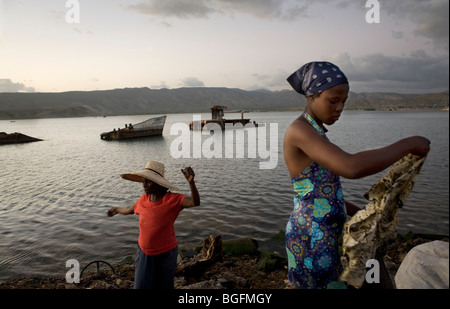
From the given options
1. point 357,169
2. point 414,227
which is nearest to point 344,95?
point 357,169

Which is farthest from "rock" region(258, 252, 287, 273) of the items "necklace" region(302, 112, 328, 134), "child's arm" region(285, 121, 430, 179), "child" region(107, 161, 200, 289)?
"child's arm" region(285, 121, 430, 179)

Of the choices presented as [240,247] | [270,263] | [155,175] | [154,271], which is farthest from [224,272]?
[155,175]

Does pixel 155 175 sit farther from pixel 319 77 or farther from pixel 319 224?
pixel 319 77

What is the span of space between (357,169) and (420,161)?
13.1 inches

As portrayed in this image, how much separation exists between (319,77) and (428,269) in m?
1.18

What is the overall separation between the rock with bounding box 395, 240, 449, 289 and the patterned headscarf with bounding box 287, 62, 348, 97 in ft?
3.32

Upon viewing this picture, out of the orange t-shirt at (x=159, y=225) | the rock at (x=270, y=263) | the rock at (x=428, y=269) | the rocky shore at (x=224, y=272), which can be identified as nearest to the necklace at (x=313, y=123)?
the rock at (x=428, y=269)

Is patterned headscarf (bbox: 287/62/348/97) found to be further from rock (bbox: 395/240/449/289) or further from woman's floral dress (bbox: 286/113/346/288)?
rock (bbox: 395/240/449/289)

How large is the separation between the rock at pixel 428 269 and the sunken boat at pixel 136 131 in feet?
186

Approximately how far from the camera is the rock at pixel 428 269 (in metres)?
1.37

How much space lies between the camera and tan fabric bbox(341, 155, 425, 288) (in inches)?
62.7

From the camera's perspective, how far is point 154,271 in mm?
3490

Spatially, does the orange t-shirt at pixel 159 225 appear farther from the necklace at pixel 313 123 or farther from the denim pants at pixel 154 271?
the necklace at pixel 313 123

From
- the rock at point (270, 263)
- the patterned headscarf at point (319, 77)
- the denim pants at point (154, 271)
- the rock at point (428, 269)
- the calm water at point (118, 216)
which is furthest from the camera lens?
the calm water at point (118, 216)
